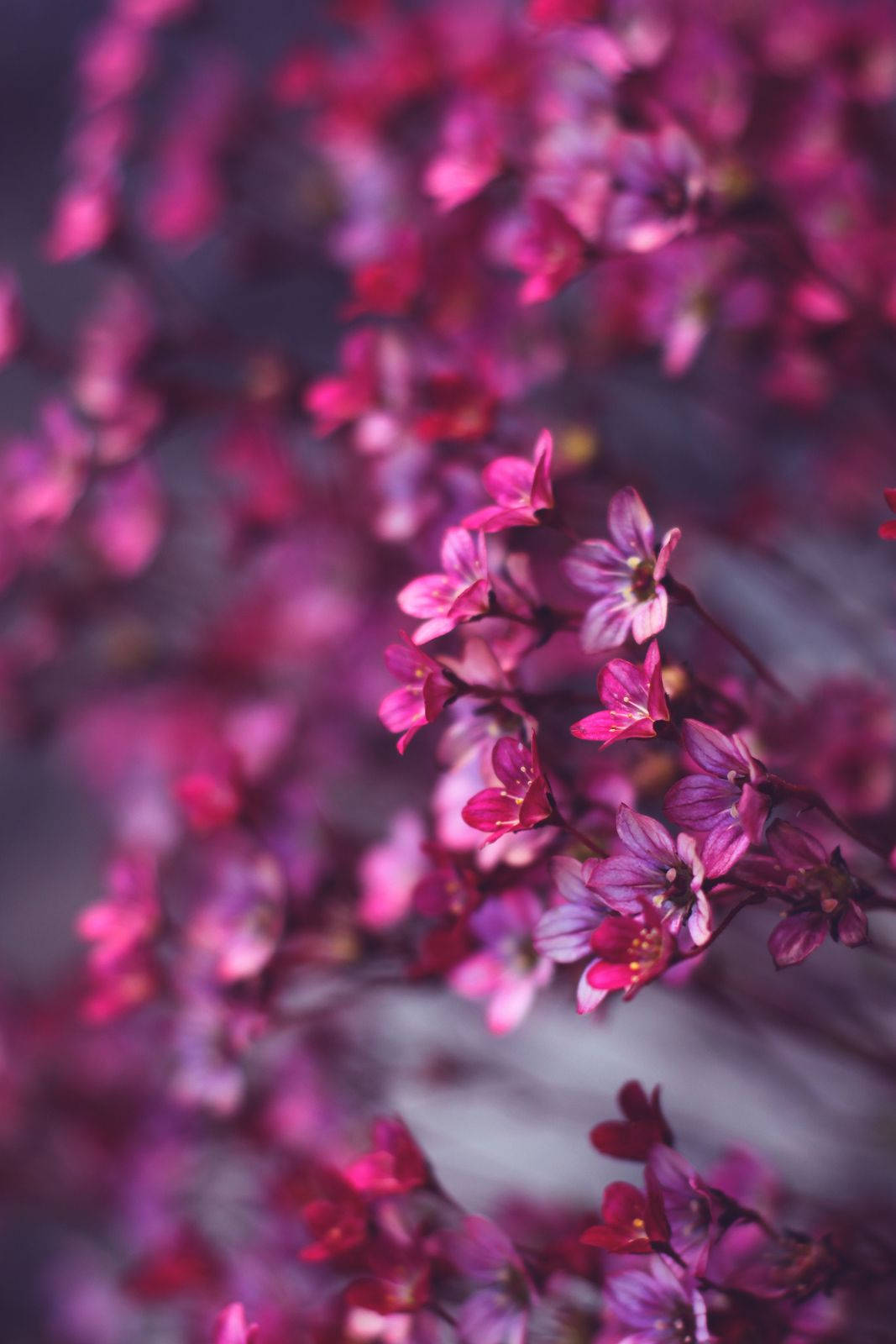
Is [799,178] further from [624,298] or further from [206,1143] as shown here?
[206,1143]

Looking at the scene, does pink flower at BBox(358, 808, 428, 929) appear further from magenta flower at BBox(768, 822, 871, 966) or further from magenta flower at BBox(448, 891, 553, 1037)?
magenta flower at BBox(768, 822, 871, 966)

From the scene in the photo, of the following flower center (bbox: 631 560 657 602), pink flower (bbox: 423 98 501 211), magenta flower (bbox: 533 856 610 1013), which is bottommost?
magenta flower (bbox: 533 856 610 1013)

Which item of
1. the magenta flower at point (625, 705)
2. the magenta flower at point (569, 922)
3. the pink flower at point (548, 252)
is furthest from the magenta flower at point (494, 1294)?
the pink flower at point (548, 252)

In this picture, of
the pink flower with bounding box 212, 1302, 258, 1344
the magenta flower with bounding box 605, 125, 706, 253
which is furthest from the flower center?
the pink flower with bounding box 212, 1302, 258, 1344

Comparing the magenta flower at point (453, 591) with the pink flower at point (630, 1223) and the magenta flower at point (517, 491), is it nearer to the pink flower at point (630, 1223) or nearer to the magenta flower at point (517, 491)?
the magenta flower at point (517, 491)

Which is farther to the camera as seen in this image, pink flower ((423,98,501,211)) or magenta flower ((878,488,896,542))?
pink flower ((423,98,501,211))

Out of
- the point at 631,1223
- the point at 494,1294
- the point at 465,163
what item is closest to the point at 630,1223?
the point at 631,1223
